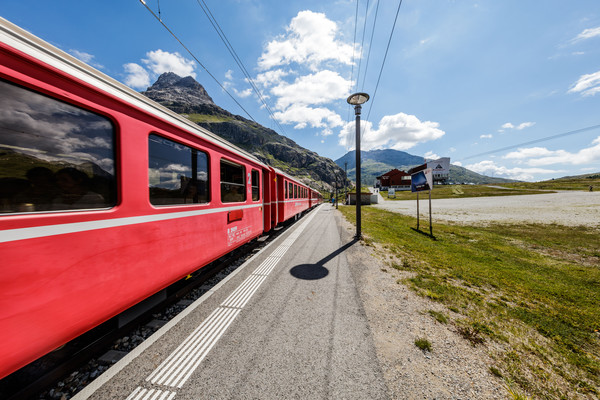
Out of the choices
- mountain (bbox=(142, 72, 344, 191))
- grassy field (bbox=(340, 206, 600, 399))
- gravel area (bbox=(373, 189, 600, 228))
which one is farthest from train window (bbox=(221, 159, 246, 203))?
mountain (bbox=(142, 72, 344, 191))

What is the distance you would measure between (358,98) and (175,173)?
709 cm

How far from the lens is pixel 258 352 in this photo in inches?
93.5

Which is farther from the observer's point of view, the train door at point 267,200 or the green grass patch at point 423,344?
the train door at point 267,200

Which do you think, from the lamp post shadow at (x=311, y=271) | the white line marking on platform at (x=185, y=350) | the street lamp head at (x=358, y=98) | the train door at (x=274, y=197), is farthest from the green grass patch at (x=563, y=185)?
the white line marking on platform at (x=185, y=350)

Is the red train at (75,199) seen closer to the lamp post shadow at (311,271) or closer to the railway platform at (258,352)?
the railway platform at (258,352)

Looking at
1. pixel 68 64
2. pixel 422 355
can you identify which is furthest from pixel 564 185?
pixel 68 64

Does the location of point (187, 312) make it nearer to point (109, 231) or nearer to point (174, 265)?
point (174, 265)

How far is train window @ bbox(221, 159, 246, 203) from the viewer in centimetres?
440

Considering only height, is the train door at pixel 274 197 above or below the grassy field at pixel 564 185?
below

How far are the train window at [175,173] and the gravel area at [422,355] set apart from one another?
3503 mm

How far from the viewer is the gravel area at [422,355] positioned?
74.7 inches

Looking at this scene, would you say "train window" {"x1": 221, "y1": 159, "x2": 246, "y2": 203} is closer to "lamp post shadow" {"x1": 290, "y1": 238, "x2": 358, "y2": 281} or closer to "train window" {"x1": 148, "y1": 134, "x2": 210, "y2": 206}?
"train window" {"x1": 148, "y1": 134, "x2": 210, "y2": 206}

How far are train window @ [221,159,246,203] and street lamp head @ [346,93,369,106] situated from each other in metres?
5.20

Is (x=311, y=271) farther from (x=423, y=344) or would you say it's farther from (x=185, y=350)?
(x=185, y=350)
